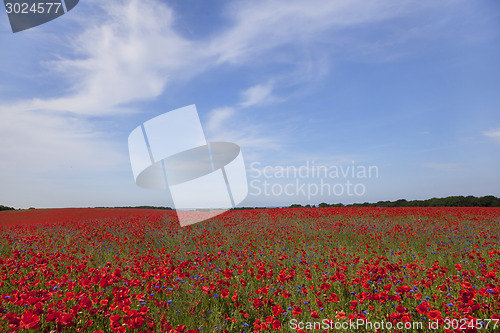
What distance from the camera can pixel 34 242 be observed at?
7.99 m

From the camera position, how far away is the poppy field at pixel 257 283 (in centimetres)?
270

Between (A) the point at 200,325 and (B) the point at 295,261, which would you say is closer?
(A) the point at 200,325

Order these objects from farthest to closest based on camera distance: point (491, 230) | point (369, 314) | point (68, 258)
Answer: point (491, 230), point (68, 258), point (369, 314)

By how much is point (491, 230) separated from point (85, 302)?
12.3 metres

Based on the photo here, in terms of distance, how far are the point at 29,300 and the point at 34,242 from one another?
7280mm

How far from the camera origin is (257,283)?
480 centimetres

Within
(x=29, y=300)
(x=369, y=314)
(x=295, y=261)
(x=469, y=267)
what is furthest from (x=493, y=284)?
(x=29, y=300)

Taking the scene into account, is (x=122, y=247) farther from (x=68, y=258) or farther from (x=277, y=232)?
(x=277, y=232)

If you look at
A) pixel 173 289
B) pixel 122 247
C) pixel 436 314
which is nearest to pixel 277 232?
pixel 122 247

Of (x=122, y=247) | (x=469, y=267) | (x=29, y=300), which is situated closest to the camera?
(x=29, y=300)

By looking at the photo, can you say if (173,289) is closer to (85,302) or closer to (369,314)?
(85,302)

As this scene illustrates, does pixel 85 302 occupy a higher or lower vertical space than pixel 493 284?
higher

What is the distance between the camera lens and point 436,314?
7.01 feet

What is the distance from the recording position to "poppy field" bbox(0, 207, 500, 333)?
8.86 ft
